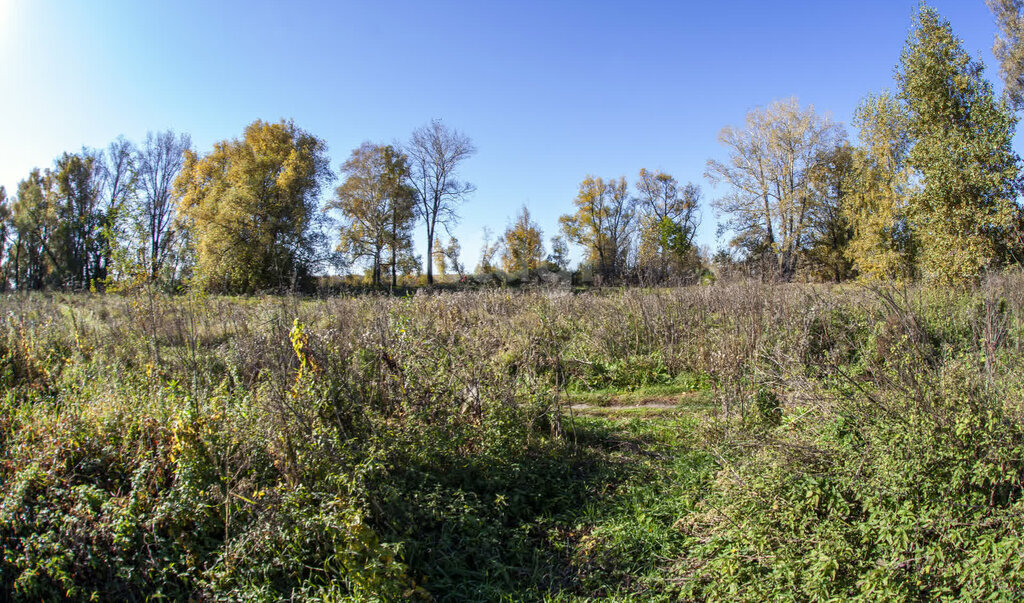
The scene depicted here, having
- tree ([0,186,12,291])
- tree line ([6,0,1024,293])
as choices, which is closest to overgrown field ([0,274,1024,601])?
tree line ([6,0,1024,293])

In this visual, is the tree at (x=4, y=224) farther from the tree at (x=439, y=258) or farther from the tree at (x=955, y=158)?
the tree at (x=955, y=158)

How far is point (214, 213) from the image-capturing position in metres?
30.2

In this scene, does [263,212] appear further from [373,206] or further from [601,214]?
[601,214]

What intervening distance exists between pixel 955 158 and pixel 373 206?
3302 centimetres

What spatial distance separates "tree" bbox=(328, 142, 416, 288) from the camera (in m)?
38.2

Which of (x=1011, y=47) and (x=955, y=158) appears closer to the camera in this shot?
(x=955, y=158)

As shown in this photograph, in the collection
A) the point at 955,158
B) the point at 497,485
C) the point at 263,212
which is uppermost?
the point at 263,212

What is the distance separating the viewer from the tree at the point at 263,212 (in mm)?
27812

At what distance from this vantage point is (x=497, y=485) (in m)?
4.37

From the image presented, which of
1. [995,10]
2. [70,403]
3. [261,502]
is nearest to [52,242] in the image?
[70,403]

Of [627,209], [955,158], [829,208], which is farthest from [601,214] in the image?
[955,158]

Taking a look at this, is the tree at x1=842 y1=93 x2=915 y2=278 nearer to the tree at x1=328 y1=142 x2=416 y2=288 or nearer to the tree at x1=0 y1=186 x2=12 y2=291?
the tree at x1=328 y1=142 x2=416 y2=288

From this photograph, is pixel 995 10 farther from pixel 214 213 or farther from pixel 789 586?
pixel 214 213

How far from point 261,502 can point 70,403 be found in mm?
2835
